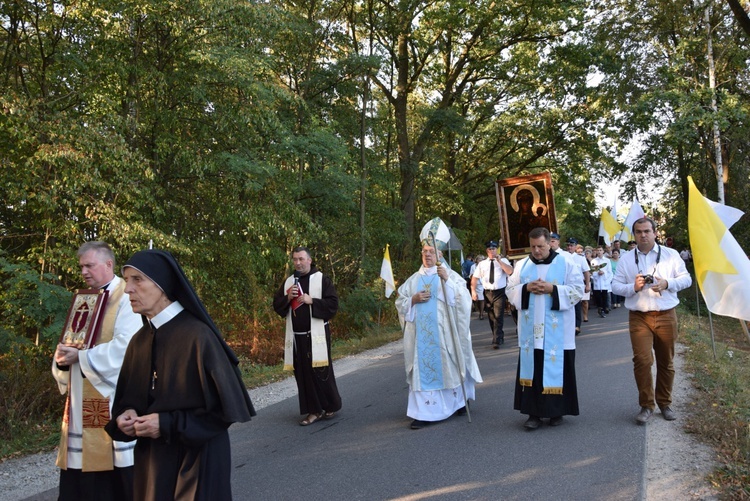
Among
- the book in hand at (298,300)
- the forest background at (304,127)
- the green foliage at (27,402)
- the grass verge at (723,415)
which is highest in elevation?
the forest background at (304,127)

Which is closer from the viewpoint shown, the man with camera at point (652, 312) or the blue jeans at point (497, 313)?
the man with camera at point (652, 312)

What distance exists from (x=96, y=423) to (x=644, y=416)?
5.19 metres

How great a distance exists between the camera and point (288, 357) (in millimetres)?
8164

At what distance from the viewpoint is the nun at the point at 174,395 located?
3051 millimetres

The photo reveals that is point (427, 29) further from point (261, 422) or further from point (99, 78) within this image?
point (261, 422)

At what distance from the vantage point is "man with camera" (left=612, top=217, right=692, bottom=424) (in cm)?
677

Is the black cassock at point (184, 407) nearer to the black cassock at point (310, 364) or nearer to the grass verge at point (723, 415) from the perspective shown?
the grass verge at point (723, 415)

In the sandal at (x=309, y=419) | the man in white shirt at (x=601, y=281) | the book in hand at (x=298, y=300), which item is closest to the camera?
the sandal at (x=309, y=419)

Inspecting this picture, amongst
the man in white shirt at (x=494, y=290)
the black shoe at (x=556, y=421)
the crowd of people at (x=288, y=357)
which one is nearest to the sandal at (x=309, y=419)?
the crowd of people at (x=288, y=357)

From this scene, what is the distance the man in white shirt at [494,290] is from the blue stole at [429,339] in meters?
5.61

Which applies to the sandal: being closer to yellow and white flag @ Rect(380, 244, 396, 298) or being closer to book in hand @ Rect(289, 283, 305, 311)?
book in hand @ Rect(289, 283, 305, 311)

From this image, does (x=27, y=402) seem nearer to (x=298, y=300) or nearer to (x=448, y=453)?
(x=298, y=300)

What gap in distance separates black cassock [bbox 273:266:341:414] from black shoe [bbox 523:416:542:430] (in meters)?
2.27

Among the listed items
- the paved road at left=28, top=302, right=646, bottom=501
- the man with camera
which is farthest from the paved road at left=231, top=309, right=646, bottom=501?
the man with camera
